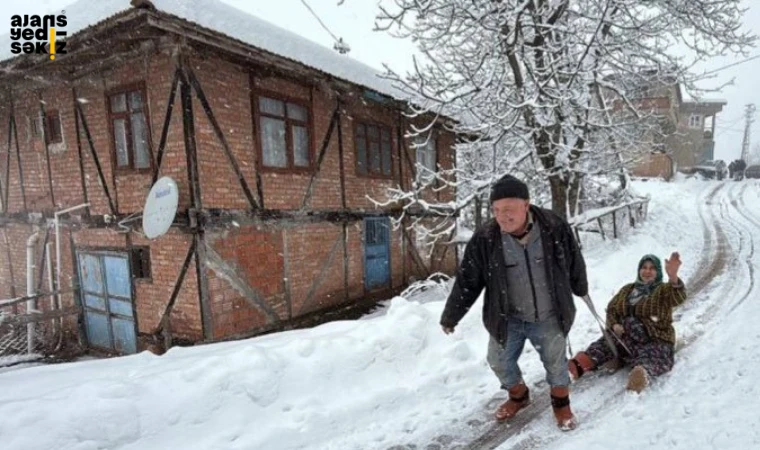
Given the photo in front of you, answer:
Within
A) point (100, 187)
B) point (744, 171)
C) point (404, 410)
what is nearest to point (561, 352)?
point (404, 410)

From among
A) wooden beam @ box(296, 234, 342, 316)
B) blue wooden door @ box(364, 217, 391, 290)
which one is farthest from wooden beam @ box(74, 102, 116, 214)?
blue wooden door @ box(364, 217, 391, 290)

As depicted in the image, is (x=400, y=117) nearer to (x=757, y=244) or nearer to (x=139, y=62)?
(x=139, y=62)

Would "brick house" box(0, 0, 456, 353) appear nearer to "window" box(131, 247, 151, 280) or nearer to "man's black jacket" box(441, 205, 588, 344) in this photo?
"window" box(131, 247, 151, 280)

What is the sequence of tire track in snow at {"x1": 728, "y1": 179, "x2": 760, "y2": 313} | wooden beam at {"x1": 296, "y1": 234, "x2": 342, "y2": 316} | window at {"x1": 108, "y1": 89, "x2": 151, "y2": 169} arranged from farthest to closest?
wooden beam at {"x1": 296, "y1": 234, "x2": 342, "y2": 316} < window at {"x1": 108, "y1": 89, "x2": 151, "y2": 169} < tire track in snow at {"x1": 728, "y1": 179, "x2": 760, "y2": 313}

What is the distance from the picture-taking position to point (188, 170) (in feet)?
19.3

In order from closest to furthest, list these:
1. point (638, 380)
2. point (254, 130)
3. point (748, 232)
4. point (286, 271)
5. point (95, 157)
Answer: point (638, 380) < point (254, 130) < point (95, 157) < point (286, 271) < point (748, 232)

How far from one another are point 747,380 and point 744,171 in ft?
124

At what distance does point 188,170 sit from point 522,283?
5084mm

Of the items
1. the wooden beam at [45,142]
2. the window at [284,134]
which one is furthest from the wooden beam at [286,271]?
the wooden beam at [45,142]

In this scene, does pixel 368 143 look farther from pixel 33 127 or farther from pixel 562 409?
pixel 562 409

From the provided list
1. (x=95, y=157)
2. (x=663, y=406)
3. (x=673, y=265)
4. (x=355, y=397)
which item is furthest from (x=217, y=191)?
(x=663, y=406)

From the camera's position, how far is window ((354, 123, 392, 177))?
9.52m

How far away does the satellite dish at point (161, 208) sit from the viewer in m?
5.43

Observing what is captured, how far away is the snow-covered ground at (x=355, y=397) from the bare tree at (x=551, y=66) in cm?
358
